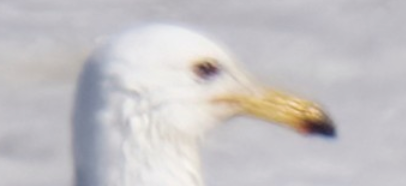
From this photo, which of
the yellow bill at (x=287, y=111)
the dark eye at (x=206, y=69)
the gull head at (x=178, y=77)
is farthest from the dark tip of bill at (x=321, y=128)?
the dark eye at (x=206, y=69)

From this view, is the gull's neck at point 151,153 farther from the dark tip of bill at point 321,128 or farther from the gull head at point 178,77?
the dark tip of bill at point 321,128

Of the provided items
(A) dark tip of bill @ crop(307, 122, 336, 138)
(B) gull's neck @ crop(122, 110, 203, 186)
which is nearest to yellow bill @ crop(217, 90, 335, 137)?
(A) dark tip of bill @ crop(307, 122, 336, 138)

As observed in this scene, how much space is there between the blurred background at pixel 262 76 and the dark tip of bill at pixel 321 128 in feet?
4.06

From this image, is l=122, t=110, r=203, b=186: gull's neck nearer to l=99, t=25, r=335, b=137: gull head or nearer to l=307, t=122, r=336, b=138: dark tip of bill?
l=99, t=25, r=335, b=137: gull head

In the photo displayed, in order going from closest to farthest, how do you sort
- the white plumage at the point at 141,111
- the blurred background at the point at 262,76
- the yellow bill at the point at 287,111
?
the white plumage at the point at 141,111, the yellow bill at the point at 287,111, the blurred background at the point at 262,76

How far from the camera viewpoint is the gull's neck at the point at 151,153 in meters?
5.78

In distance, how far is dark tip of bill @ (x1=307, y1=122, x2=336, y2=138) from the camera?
20.2 ft

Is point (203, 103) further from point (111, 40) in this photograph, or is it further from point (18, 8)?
point (18, 8)

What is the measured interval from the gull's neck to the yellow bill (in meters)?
0.31

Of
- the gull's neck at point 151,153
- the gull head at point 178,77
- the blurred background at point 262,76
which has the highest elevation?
the blurred background at point 262,76

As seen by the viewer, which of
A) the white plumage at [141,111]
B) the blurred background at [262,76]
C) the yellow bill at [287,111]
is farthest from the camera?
the blurred background at [262,76]

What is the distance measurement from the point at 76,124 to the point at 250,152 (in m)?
2.56

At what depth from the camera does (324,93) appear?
8.83 metres

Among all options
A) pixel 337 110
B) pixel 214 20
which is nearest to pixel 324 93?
pixel 337 110
